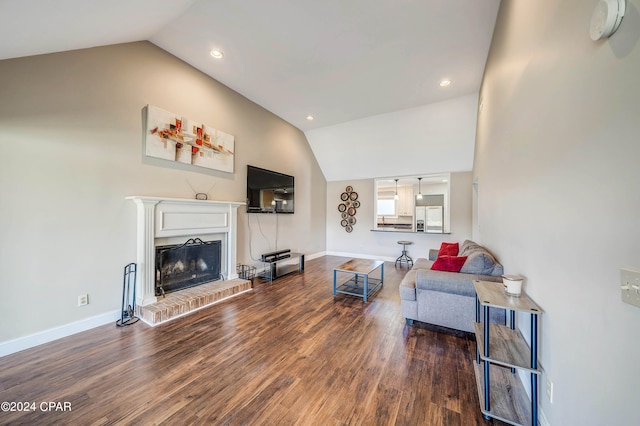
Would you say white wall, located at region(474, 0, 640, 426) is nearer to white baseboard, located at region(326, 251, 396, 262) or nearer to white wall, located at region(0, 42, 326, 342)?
white wall, located at region(0, 42, 326, 342)

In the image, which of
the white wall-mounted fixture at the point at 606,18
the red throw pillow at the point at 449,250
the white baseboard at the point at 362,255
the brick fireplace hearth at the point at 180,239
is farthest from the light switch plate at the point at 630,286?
the white baseboard at the point at 362,255

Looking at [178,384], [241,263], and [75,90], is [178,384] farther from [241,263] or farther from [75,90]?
[75,90]

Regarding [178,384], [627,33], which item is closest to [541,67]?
[627,33]

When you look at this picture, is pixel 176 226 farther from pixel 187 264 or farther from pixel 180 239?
pixel 187 264

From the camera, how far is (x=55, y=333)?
2410 millimetres

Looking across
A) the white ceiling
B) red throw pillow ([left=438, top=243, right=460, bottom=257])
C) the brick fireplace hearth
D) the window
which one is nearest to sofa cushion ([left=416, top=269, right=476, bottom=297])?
red throw pillow ([left=438, top=243, right=460, bottom=257])

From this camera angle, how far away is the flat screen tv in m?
4.62

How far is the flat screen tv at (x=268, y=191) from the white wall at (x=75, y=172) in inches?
43.4

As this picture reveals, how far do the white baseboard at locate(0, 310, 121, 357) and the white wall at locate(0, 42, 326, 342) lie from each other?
0.05 meters

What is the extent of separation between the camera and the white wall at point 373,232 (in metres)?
5.64

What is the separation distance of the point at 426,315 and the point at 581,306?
5.99 ft

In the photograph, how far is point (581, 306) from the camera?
104 cm

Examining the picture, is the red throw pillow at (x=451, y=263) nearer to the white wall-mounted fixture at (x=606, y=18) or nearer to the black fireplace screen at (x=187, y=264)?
the white wall-mounted fixture at (x=606, y=18)

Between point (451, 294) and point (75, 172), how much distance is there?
433 cm
